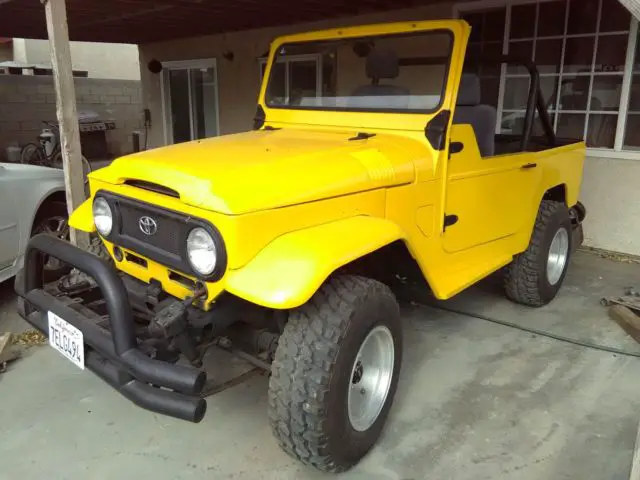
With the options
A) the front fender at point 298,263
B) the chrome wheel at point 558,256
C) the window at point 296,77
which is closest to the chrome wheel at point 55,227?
the window at point 296,77

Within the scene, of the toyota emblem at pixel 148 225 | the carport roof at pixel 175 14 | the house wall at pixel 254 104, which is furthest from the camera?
the carport roof at pixel 175 14

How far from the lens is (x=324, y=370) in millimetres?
2178

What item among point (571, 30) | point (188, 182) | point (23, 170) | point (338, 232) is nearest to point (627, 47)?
point (571, 30)

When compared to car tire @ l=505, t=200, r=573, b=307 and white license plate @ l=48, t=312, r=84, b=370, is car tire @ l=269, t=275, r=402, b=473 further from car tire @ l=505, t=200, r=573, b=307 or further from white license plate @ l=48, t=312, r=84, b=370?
car tire @ l=505, t=200, r=573, b=307

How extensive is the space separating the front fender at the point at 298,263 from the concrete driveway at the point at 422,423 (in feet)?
3.25

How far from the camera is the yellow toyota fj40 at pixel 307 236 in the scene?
2176mm

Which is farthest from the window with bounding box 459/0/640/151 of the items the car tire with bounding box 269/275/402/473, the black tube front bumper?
the black tube front bumper

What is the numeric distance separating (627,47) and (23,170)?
18.5ft

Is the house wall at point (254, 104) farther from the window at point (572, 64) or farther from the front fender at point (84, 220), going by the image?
the front fender at point (84, 220)

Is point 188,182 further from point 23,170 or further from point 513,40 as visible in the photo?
point 513,40

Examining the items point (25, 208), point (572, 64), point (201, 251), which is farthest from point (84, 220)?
point (572, 64)

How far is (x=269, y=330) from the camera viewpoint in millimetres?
2553

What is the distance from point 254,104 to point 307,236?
7.30 metres

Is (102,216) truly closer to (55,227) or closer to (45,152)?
(55,227)
